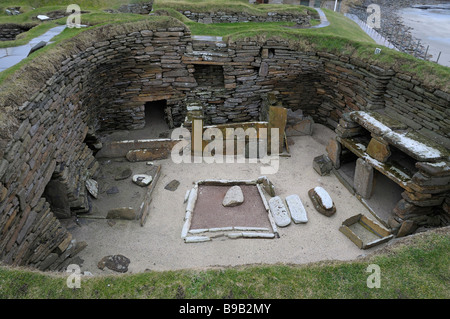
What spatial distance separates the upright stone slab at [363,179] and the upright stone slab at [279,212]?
2.25 m

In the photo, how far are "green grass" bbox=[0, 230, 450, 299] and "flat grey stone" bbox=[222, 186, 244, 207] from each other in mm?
3409

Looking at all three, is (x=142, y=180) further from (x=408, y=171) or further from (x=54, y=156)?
(x=408, y=171)

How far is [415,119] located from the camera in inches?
334

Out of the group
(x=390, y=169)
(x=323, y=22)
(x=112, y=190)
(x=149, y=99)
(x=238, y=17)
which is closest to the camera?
(x=390, y=169)

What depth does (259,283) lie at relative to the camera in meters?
4.43

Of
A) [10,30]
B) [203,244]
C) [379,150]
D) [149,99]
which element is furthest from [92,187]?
[10,30]

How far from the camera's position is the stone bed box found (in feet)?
23.4

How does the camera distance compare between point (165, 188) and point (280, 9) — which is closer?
point (165, 188)

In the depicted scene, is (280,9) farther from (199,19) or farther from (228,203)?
(228,203)

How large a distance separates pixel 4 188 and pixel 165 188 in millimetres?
4418

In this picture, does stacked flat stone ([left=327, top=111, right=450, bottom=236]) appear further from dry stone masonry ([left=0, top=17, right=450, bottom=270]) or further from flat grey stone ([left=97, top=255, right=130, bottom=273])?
flat grey stone ([left=97, top=255, right=130, bottom=273])

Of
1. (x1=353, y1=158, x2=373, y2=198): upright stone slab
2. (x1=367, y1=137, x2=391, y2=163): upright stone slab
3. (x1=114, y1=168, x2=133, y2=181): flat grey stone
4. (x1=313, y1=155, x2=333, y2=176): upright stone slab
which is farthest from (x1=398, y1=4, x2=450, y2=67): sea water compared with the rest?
(x1=114, y1=168, x2=133, y2=181): flat grey stone

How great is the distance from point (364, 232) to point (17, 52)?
423 inches
